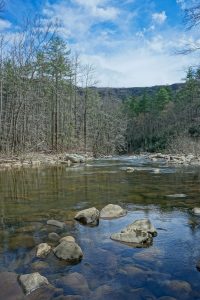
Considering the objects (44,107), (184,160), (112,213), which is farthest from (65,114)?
(112,213)

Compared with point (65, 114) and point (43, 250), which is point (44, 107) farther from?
point (43, 250)

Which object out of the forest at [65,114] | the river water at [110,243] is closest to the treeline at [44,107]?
the forest at [65,114]

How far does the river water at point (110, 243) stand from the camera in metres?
3.48

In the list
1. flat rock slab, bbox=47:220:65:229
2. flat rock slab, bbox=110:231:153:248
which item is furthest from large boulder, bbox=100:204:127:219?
flat rock slab, bbox=110:231:153:248

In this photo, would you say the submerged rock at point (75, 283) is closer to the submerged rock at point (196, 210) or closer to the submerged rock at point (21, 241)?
the submerged rock at point (21, 241)

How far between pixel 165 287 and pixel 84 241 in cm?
170

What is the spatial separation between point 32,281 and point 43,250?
93cm

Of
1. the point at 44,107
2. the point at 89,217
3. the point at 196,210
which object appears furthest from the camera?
the point at 44,107

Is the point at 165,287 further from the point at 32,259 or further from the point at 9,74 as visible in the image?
the point at 9,74

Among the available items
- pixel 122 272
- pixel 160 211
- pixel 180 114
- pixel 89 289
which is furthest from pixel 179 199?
pixel 180 114

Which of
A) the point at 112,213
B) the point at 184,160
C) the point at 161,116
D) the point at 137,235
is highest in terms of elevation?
the point at 161,116

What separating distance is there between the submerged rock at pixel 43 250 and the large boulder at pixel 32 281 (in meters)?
0.72

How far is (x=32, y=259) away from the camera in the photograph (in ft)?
13.6

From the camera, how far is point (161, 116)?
2479 inches
